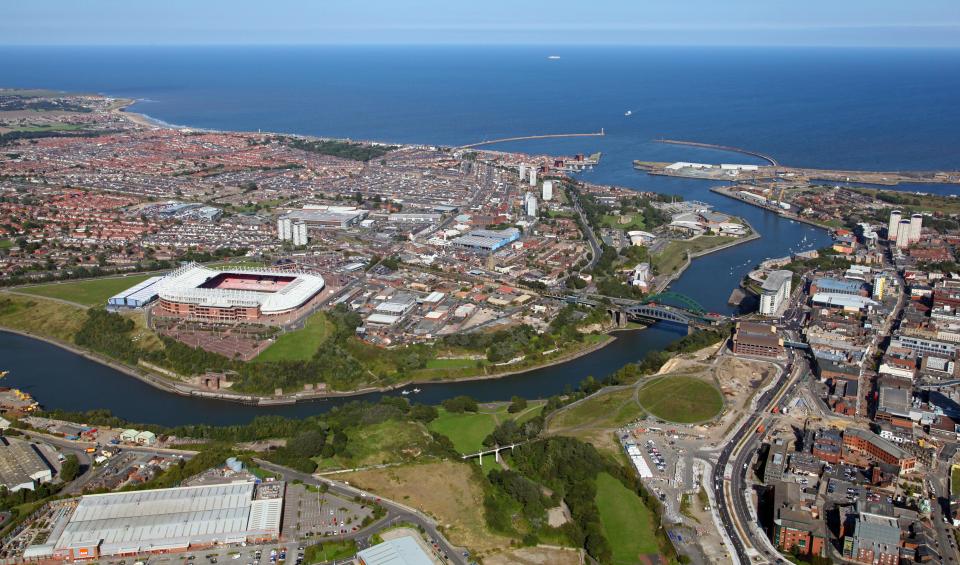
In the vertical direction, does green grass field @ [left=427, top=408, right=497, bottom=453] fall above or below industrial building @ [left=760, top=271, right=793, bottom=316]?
below

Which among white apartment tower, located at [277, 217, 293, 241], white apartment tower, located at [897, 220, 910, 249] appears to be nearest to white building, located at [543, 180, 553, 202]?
white apartment tower, located at [277, 217, 293, 241]

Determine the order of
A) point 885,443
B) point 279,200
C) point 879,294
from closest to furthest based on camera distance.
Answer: point 885,443, point 879,294, point 279,200

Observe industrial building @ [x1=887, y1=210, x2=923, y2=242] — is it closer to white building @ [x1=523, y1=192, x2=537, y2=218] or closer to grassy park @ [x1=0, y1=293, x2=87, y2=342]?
white building @ [x1=523, y1=192, x2=537, y2=218]

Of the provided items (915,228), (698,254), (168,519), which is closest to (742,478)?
(168,519)

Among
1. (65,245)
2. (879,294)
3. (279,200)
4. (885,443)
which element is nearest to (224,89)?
(279,200)

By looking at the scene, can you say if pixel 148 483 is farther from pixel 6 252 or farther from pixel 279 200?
pixel 279 200

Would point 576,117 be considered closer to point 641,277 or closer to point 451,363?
point 641,277

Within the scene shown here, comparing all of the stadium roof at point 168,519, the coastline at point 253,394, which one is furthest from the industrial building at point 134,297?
the stadium roof at point 168,519
